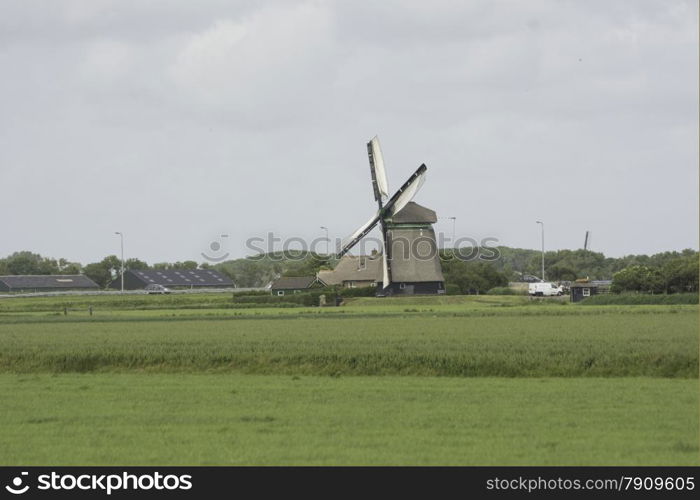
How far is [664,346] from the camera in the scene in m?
30.0

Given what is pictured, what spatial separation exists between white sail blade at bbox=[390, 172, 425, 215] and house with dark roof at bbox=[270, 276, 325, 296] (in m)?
28.0

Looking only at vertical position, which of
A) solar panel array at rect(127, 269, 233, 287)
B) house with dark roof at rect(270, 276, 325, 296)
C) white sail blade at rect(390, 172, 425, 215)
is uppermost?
white sail blade at rect(390, 172, 425, 215)

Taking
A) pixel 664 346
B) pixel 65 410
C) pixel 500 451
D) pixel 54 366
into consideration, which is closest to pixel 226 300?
pixel 54 366

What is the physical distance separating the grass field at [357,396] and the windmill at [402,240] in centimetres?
4823

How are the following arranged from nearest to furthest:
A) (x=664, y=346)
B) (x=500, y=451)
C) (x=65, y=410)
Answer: (x=500, y=451)
(x=65, y=410)
(x=664, y=346)

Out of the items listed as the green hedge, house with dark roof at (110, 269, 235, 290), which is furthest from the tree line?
the green hedge

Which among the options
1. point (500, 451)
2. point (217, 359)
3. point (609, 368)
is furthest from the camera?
point (217, 359)

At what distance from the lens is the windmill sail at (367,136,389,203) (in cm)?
9094

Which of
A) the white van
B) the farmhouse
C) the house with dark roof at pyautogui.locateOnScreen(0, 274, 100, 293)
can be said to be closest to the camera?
the white van

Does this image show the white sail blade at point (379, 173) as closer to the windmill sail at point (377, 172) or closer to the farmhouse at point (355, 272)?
the windmill sail at point (377, 172)

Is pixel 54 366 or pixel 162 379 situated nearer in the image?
pixel 162 379

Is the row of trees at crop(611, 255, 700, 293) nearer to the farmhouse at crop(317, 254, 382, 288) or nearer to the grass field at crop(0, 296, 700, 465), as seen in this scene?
the farmhouse at crop(317, 254, 382, 288)

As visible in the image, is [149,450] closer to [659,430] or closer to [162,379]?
Answer: [659,430]

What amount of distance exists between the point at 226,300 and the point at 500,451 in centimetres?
7571
